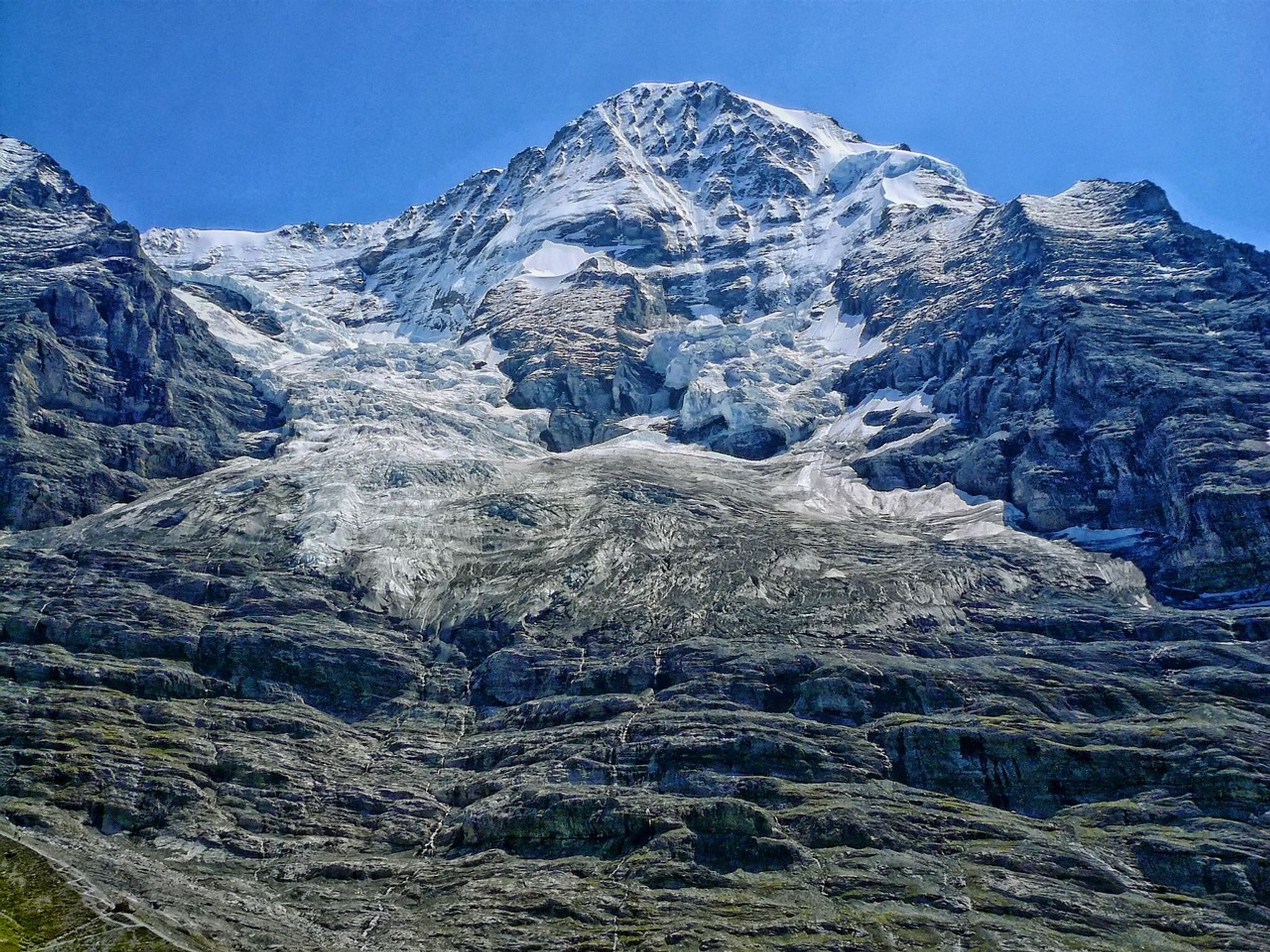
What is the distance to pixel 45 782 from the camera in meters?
129

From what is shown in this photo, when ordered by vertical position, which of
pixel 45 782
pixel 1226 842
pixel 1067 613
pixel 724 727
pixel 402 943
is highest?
pixel 1067 613

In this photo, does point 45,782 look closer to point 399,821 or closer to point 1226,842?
point 399,821

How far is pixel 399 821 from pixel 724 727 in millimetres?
42797

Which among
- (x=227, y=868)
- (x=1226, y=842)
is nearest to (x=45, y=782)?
(x=227, y=868)

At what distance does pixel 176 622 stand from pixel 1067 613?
457 feet

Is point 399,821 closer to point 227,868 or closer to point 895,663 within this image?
point 227,868

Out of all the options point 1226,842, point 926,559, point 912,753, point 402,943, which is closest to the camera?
point 402,943

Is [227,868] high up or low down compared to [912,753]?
down

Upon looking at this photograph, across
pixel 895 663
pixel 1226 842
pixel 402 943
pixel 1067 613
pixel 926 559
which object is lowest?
pixel 402 943

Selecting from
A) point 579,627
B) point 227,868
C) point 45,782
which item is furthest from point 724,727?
point 45,782

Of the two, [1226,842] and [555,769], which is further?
[555,769]

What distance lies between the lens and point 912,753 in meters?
140

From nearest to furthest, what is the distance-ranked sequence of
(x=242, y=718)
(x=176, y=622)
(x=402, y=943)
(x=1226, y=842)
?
1. (x=402, y=943)
2. (x=1226, y=842)
3. (x=242, y=718)
4. (x=176, y=622)

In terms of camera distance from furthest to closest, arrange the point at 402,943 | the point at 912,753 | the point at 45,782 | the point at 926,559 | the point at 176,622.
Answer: the point at 926,559, the point at 176,622, the point at 912,753, the point at 45,782, the point at 402,943
